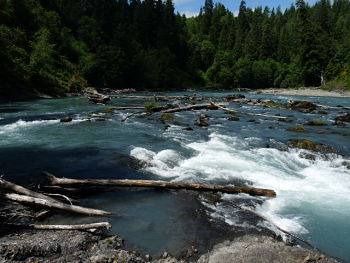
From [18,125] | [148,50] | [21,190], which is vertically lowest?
[18,125]

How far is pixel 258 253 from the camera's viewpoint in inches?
244

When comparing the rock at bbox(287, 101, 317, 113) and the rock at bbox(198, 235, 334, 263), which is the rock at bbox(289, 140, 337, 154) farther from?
the rock at bbox(287, 101, 317, 113)

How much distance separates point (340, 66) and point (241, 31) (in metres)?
64.8

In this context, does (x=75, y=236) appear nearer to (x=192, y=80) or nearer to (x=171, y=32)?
(x=192, y=80)

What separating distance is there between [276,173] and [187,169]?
12.6 ft

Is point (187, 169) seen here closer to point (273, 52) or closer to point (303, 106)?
point (303, 106)

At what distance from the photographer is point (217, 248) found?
666 centimetres

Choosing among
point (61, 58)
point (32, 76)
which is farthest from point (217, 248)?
point (61, 58)

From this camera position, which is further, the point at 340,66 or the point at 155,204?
the point at 340,66

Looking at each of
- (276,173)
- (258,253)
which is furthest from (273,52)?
(258,253)

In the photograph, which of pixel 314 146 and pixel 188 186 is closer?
pixel 188 186

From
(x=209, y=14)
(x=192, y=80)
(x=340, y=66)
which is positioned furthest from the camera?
(x=209, y=14)

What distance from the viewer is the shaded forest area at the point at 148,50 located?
2039 inches

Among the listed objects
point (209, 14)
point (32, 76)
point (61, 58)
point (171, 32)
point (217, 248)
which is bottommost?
point (217, 248)
